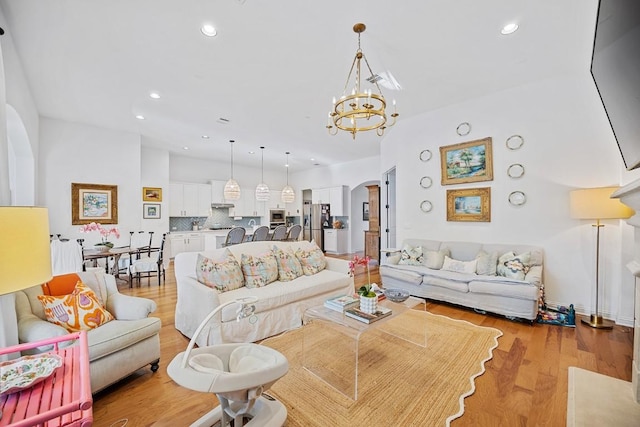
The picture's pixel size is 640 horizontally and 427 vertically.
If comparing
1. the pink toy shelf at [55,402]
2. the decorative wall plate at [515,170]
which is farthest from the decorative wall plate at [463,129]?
the pink toy shelf at [55,402]

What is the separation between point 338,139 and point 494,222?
3.58m

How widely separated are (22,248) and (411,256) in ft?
14.1

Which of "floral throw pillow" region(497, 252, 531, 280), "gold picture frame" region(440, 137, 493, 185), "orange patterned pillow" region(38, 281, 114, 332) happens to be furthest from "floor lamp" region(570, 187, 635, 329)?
"orange patterned pillow" region(38, 281, 114, 332)

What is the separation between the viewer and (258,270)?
3.13m

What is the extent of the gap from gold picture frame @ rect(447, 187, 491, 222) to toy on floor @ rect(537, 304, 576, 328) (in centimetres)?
139

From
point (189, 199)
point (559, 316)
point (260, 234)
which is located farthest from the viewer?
point (189, 199)

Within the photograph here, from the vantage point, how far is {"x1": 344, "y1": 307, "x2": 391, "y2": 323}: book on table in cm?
225

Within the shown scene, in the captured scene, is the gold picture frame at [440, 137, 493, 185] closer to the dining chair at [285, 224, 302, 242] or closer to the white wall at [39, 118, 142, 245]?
the dining chair at [285, 224, 302, 242]

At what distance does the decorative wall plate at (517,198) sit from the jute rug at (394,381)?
6.26ft

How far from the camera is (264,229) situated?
6.55m

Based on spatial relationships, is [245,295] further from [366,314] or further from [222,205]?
[222,205]

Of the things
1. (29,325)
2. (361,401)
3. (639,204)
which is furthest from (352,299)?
(29,325)

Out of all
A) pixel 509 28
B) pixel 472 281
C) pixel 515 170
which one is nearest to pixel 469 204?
pixel 515 170

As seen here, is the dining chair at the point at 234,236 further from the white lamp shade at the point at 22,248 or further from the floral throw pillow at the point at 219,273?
the white lamp shade at the point at 22,248
